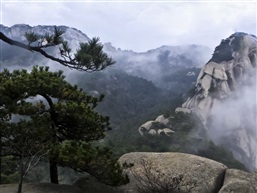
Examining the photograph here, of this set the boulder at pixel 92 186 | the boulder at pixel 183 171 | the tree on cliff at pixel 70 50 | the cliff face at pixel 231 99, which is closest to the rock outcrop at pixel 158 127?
the cliff face at pixel 231 99

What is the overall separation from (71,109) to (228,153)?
50108 mm

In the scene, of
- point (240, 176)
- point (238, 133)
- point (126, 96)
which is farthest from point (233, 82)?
point (240, 176)

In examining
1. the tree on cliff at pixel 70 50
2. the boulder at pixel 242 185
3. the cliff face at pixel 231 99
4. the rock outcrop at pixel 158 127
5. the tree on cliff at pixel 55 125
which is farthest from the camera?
the cliff face at pixel 231 99

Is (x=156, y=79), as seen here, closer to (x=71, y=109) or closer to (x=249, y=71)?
(x=249, y=71)

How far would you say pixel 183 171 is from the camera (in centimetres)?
1114

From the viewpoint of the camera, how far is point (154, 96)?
5251 inches

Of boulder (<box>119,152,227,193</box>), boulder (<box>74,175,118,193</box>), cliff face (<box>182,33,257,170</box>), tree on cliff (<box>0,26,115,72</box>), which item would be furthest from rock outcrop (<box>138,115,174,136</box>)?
tree on cliff (<box>0,26,115,72</box>)

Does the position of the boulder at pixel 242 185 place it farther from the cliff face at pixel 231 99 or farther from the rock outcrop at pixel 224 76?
the rock outcrop at pixel 224 76

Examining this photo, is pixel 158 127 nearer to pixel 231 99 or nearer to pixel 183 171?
pixel 231 99

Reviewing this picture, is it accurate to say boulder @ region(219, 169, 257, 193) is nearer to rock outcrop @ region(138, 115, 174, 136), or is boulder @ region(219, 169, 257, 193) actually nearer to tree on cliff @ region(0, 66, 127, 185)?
tree on cliff @ region(0, 66, 127, 185)

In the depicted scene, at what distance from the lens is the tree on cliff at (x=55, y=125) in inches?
365

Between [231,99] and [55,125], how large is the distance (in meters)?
63.1

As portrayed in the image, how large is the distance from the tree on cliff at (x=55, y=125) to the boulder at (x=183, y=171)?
1459 mm

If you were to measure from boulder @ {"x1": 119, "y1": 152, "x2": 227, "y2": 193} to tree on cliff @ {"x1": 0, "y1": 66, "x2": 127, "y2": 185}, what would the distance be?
146cm
